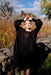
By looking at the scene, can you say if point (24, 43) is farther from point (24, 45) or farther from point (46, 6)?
point (46, 6)

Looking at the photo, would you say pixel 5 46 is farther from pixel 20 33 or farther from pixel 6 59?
pixel 20 33

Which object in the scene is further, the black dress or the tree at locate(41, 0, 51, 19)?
the tree at locate(41, 0, 51, 19)

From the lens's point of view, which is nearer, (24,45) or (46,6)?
(24,45)

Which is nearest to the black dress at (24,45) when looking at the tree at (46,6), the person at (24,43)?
the person at (24,43)

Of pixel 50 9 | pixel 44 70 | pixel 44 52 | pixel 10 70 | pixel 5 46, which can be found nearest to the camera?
pixel 44 70

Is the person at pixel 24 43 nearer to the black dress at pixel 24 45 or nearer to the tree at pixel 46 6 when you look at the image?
the black dress at pixel 24 45

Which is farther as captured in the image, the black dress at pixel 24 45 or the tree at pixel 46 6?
the tree at pixel 46 6

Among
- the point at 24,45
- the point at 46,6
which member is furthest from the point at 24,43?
the point at 46,6

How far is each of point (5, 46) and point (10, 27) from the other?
2.04 feet

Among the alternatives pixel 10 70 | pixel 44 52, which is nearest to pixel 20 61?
pixel 10 70

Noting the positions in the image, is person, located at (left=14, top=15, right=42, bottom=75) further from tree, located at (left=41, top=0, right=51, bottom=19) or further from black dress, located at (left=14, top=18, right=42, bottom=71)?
tree, located at (left=41, top=0, right=51, bottom=19)

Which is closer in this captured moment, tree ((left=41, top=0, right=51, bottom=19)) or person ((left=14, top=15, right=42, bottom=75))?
person ((left=14, top=15, right=42, bottom=75))

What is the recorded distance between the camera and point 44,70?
2.83 meters

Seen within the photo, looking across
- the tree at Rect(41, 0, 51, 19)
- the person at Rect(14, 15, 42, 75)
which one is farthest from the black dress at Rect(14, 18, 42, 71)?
the tree at Rect(41, 0, 51, 19)
